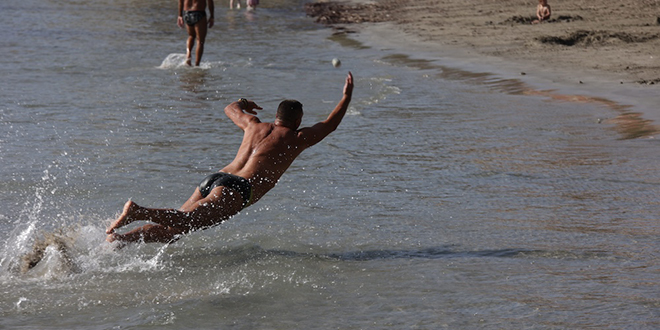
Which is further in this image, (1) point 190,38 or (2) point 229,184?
(1) point 190,38

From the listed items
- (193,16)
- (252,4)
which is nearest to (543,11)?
(193,16)

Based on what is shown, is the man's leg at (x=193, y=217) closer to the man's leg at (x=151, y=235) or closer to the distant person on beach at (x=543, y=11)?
the man's leg at (x=151, y=235)

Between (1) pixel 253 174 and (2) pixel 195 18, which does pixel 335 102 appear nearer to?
(2) pixel 195 18

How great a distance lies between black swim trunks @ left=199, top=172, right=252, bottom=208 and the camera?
233 inches

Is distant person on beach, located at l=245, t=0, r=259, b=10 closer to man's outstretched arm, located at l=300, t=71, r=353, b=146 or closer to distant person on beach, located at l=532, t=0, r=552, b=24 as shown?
distant person on beach, located at l=532, t=0, r=552, b=24

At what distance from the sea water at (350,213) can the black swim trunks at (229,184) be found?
0.44 metres

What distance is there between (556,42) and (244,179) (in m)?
12.5

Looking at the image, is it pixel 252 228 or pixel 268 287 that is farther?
pixel 252 228

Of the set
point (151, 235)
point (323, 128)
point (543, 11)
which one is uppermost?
point (323, 128)

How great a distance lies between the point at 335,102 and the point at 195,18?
367cm

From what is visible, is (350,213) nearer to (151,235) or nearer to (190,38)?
(151,235)

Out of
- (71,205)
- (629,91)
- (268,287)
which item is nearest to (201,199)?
(268,287)

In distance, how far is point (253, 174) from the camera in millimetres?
6082

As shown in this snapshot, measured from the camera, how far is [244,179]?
19.7ft
